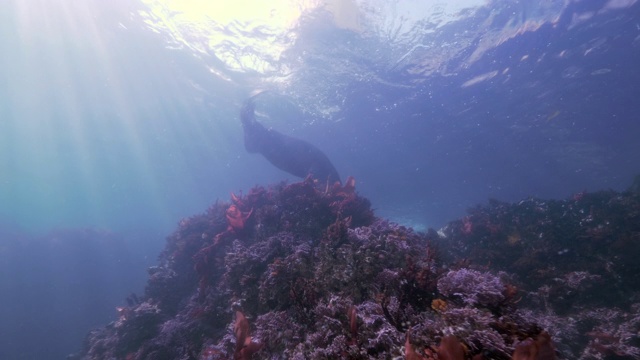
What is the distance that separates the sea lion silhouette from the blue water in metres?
5.07

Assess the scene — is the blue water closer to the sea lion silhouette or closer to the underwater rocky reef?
the sea lion silhouette

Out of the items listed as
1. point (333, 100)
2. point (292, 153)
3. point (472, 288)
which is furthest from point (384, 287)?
point (333, 100)

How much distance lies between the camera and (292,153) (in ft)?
51.1

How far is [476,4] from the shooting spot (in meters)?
13.0

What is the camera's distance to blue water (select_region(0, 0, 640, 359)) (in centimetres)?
1491

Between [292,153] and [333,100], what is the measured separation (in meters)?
7.25

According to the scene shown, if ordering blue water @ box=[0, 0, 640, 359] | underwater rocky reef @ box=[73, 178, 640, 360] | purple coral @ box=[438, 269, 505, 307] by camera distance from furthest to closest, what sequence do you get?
blue water @ box=[0, 0, 640, 359]
purple coral @ box=[438, 269, 505, 307]
underwater rocky reef @ box=[73, 178, 640, 360]

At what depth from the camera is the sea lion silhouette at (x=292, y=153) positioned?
15.4m

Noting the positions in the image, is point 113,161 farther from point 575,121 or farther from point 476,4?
point 575,121

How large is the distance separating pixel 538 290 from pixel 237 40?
17.3m

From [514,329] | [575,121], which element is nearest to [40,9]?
[514,329]

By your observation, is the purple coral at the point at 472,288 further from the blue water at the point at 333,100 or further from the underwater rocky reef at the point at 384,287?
the blue water at the point at 333,100

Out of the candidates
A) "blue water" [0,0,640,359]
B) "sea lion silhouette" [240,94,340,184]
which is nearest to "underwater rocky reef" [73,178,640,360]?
"sea lion silhouette" [240,94,340,184]

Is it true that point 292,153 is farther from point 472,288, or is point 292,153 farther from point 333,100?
point 472,288
